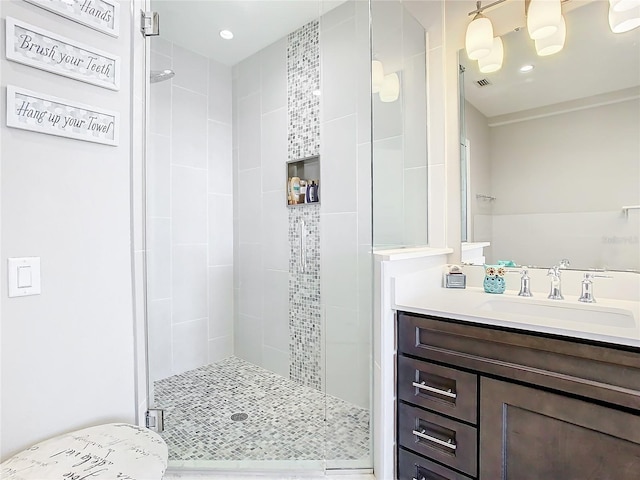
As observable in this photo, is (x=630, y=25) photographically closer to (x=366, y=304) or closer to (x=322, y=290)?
(x=366, y=304)

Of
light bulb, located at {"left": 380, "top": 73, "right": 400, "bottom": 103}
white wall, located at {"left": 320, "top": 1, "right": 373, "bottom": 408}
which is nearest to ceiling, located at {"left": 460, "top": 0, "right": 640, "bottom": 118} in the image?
light bulb, located at {"left": 380, "top": 73, "right": 400, "bottom": 103}

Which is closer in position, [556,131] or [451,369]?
[451,369]

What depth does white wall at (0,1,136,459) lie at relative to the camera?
3.35 feet

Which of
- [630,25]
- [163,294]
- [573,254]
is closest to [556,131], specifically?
[630,25]

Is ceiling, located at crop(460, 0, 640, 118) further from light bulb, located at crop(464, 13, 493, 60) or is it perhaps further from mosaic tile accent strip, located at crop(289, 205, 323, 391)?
mosaic tile accent strip, located at crop(289, 205, 323, 391)

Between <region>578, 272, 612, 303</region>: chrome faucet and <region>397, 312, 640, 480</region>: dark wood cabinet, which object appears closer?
<region>397, 312, 640, 480</region>: dark wood cabinet

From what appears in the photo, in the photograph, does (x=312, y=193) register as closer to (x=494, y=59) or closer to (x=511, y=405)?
(x=494, y=59)

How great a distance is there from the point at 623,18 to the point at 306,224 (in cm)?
188

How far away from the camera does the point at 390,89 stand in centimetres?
173

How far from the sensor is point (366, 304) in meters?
1.72

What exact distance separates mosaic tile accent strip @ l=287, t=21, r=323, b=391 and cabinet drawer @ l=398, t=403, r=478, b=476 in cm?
93

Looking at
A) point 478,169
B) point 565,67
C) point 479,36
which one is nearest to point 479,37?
point 479,36

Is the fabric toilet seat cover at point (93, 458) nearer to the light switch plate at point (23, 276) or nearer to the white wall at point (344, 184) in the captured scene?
the light switch plate at point (23, 276)

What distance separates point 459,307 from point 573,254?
0.65 metres
